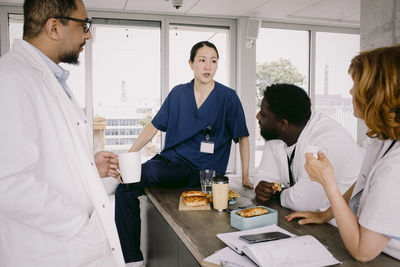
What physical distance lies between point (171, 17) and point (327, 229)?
4.55m

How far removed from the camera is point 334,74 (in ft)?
19.8

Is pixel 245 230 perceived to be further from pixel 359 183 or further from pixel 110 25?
pixel 110 25

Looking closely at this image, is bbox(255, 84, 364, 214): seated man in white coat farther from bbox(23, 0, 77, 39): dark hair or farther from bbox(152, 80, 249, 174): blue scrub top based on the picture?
bbox(23, 0, 77, 39): dark hair

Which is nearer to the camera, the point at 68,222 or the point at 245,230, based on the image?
the point at 68,222

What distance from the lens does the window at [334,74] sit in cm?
593

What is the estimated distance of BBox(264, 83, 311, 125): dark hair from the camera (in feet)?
6.20

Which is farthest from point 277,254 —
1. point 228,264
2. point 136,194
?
point 136,194

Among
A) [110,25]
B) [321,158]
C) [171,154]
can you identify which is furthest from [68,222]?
[110,25]

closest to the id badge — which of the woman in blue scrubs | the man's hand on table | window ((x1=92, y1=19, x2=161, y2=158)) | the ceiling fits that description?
the woman in blue scrubs

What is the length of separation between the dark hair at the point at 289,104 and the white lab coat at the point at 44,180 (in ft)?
3.54

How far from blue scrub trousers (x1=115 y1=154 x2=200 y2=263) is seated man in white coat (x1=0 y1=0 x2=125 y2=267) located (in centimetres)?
78

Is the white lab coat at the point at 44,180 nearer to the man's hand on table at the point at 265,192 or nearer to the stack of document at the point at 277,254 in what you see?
the stack of document at the point at 277,254

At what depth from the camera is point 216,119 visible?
2459mm

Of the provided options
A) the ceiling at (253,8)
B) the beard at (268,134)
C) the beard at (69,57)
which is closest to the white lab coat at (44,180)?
the beard at (69,57)
